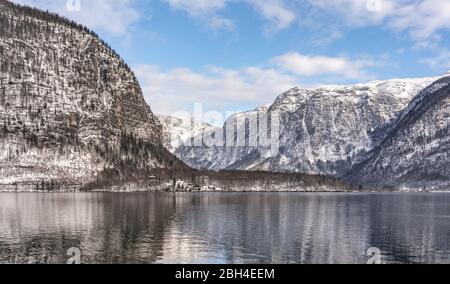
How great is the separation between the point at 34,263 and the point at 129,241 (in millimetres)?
21850

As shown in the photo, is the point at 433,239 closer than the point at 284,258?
No

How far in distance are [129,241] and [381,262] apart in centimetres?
4255

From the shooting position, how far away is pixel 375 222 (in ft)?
440

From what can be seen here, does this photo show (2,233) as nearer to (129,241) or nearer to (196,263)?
(129,241)

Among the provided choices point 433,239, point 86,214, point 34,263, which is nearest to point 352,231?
point 433,239

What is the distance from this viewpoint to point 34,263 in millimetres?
74000
